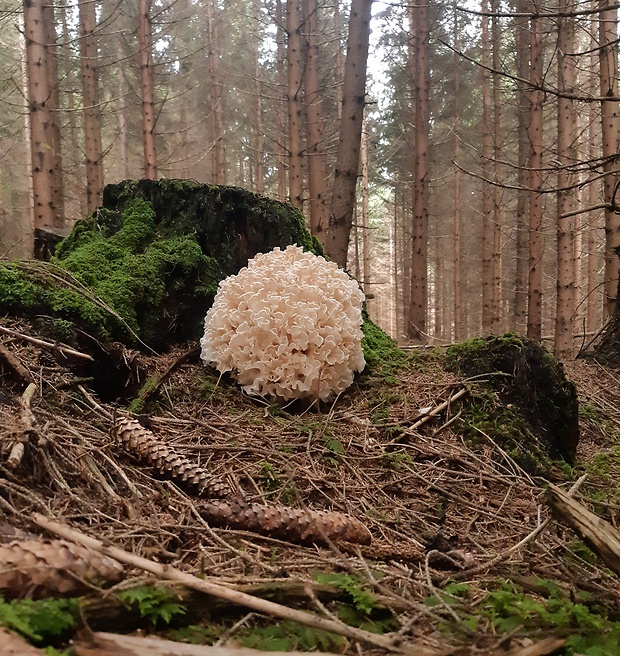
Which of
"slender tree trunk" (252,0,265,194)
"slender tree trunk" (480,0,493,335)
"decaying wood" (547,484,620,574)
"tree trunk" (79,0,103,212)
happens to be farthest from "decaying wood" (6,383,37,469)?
"slender tree trunk" (252,0,265,194)

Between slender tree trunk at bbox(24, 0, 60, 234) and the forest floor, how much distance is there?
21.1 feet

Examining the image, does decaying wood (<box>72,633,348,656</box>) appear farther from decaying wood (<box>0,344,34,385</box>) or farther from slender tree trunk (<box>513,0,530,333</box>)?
Result: slender tree trunk (<box>513,0,530,333</box>)

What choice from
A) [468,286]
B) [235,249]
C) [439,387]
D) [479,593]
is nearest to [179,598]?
[479,593]

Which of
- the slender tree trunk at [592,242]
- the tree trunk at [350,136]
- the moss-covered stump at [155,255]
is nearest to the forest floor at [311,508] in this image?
the moss-covered stump at [155,255]

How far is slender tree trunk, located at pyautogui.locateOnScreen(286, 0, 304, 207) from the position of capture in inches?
415

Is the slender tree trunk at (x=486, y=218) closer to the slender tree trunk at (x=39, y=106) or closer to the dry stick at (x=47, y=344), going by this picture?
the slender tree trunk at (x=39, y=106)

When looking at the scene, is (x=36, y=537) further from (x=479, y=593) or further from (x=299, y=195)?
(x=299, y=195)

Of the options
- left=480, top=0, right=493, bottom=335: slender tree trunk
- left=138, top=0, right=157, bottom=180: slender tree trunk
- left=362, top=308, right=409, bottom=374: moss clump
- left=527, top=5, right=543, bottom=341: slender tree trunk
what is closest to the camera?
left=362, top=308, right=409, bottom=374: moss clump

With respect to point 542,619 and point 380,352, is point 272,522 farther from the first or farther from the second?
point 380,352

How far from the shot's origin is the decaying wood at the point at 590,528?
1.55 m

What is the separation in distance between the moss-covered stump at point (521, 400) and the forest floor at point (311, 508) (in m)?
0.11

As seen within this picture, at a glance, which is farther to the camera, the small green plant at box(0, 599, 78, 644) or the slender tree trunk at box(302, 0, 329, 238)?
the slender tree trunk at box(302, 0, 329, 238)

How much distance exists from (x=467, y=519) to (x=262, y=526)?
1.13 meters

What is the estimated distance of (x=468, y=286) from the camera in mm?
24938
